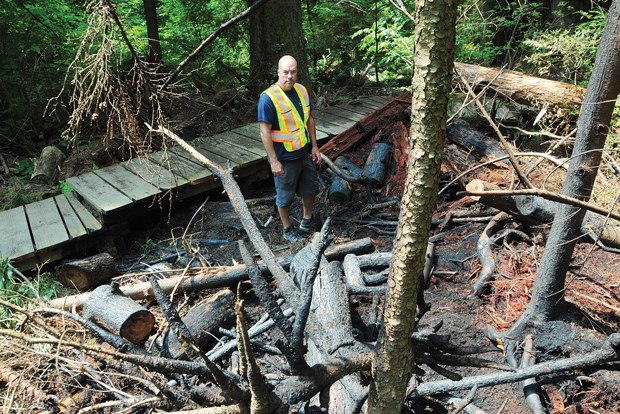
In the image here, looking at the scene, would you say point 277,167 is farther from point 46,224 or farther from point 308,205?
point 46,224

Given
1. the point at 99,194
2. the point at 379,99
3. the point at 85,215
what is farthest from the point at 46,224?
the point at 379,99

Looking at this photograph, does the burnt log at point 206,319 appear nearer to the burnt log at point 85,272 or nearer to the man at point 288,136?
the burnt log at point 85,272

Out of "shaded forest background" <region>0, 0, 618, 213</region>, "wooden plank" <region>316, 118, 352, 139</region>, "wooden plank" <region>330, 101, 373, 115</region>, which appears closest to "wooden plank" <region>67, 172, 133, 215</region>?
"shaded forest background" <region>0, 0, 618, 213</region>

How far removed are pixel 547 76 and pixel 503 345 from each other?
19.7 feet

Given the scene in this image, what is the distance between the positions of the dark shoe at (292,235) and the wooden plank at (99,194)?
6.67 feet

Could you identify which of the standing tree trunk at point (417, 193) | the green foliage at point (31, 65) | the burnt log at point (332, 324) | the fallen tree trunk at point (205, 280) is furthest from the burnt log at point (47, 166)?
the standing tree trunk at point (417, 193)

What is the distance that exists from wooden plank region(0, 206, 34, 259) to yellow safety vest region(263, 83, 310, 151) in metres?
3.10

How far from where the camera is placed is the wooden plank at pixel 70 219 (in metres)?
5.23

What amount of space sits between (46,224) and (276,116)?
3.23 m

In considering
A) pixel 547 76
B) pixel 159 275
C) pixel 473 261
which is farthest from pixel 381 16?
pixel 159 275

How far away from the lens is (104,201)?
18.1 ft

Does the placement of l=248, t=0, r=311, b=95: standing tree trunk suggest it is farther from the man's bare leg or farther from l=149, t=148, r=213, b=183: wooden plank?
the man's bare leg

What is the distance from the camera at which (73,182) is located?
6164 millimetres

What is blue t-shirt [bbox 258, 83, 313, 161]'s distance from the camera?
4742mm
